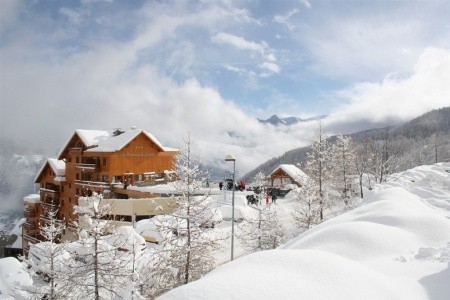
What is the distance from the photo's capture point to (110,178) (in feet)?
145

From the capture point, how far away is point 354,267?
7766 mm

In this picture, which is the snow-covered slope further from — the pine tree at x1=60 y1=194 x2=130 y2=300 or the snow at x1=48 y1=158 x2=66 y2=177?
the snow at x1=48 y1=158 x2=66 y2=177

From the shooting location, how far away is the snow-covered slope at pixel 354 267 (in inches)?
244

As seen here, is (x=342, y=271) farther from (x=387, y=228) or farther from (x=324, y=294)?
(x=387, y=228)

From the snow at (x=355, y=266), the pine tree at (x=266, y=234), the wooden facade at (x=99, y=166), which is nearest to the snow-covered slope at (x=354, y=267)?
the snow at (x=355, y=266)

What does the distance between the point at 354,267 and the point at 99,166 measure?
42076 millimetres

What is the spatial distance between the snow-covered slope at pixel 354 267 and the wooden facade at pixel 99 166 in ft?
106

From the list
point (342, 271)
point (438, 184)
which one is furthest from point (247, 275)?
point (438, 184)

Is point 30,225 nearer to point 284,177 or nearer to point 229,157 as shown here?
point 284,177

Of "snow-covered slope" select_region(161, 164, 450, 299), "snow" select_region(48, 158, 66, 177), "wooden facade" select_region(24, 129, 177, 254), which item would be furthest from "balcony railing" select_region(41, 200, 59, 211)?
"snow-covered slope" select_region(161, 164, 450, 299)

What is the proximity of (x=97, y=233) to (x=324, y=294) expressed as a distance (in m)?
11.6

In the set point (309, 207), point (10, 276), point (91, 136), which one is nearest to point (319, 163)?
point (309, 207)

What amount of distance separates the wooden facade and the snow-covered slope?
106 feet

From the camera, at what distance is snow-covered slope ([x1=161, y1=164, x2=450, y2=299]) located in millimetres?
6191
